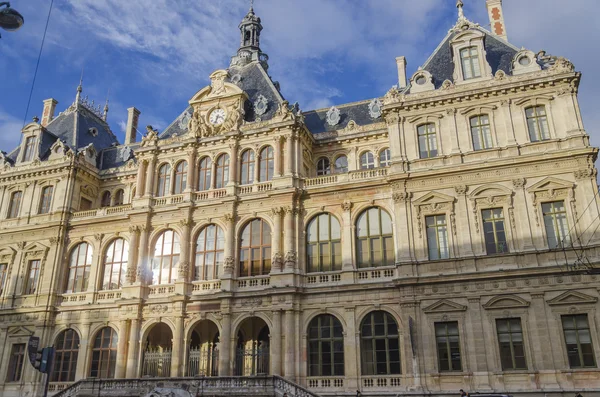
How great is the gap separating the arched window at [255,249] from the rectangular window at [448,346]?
1050cm

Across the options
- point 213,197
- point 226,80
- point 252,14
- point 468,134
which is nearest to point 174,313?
point 213,197

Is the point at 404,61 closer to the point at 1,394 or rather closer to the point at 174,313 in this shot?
the point at 174,313

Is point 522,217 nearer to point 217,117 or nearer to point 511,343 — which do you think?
point 511,343

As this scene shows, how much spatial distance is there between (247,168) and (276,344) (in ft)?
37.7

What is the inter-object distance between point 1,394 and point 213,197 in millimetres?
18785

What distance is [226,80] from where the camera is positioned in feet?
127

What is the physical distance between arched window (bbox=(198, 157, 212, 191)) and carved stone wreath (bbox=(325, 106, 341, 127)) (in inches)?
348

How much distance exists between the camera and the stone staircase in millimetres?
25781

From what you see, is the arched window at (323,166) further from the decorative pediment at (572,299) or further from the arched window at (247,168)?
the decorative pediment at (572,299)

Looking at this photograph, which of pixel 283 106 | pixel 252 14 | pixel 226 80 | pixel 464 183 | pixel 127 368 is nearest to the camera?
pixel 464 183

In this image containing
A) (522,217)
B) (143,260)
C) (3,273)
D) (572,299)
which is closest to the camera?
(572,299)

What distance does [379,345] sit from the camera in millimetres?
28594

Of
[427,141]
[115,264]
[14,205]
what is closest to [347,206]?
[427,141]

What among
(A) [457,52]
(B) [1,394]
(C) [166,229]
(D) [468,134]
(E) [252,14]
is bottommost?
(B) [1,394]
